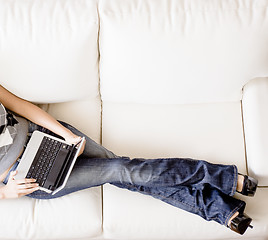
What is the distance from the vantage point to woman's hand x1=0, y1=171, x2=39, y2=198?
1160 millimetres

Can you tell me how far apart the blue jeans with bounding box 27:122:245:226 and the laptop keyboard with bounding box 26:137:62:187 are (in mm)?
78

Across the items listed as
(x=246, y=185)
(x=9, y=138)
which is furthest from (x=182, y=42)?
(x=9, y=138)

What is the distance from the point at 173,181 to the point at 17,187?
536mm

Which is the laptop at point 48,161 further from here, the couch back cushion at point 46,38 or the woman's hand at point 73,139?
the couch back cushion at point 46,38

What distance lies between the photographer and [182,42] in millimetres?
1128

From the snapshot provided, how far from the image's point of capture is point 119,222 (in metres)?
1.23

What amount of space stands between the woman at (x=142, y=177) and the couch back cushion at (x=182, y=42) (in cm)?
29

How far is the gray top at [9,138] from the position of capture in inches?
46.0

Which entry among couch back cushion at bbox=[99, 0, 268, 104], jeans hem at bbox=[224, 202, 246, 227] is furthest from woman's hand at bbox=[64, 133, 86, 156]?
jeans hem at bbox=[224, 202, 246, 227]

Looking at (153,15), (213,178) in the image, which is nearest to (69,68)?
(153,15)

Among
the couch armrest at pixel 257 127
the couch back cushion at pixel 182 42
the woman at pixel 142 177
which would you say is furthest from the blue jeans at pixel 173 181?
the couch back cushion at pixel 182 42

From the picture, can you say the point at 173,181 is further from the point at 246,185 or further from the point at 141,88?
the point at 141,88

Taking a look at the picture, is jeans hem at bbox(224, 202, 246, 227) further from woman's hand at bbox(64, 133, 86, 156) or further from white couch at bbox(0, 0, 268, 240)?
woman's hand at bbox(64, 133, 86, 156)

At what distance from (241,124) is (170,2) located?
55 centimetres
